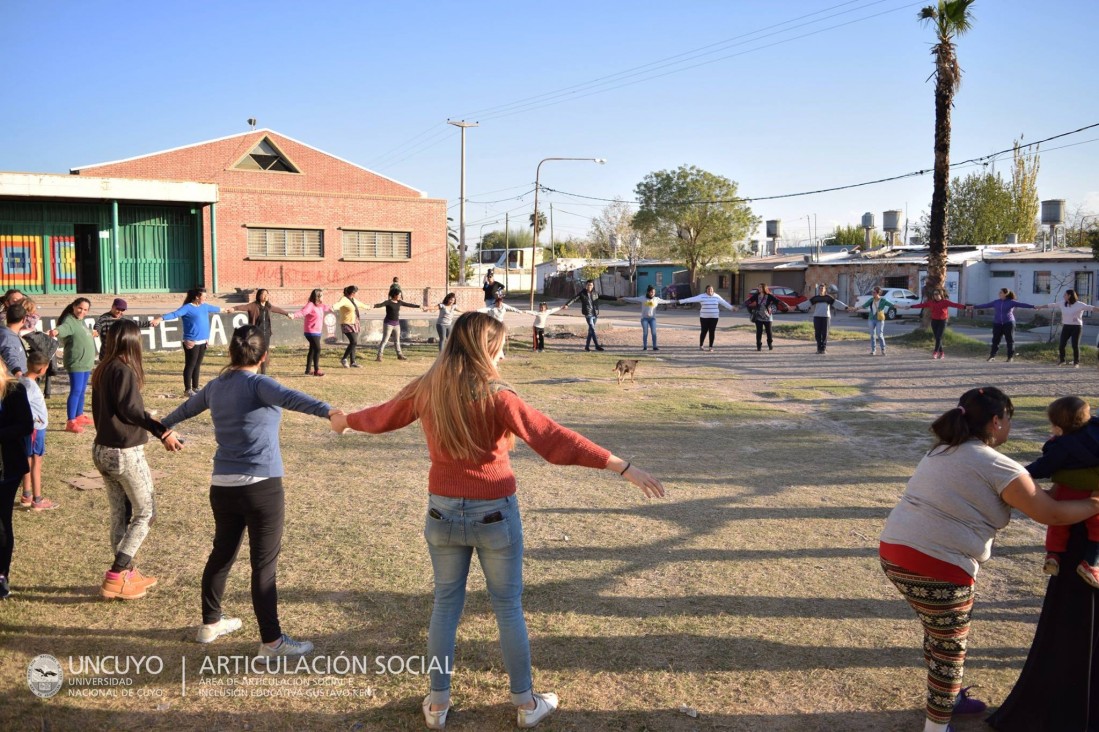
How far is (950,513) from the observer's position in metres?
3.49

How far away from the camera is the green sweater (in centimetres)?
990

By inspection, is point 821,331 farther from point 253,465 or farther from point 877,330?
point 253,465

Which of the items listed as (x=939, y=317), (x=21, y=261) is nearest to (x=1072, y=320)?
(x=939, y=317)

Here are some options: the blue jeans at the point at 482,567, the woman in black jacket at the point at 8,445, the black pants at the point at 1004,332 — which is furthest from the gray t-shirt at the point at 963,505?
the black pants at the point at 1004,332

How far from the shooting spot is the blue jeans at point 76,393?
10086 mm

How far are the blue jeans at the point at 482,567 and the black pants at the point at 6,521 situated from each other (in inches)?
118

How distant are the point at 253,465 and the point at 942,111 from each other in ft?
86.2

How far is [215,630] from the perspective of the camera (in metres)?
4.58

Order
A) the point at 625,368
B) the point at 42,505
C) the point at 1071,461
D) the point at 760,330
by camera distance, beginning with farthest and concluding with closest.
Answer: the point at 760,330 < the point at 625,368 < the point at 42,505 < the point at 1071,461

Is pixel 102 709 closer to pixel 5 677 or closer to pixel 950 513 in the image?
pixel 5 677

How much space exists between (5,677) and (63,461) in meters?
5.02

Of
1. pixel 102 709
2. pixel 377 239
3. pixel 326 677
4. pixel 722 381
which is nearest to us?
pixel 102 709

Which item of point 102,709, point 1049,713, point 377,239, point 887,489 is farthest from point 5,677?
point 377,239

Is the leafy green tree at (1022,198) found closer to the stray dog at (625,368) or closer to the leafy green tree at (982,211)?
the leafy green tree at (982,211)
